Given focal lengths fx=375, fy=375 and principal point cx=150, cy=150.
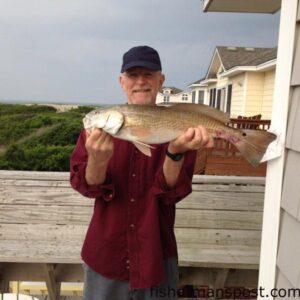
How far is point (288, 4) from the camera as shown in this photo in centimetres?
188

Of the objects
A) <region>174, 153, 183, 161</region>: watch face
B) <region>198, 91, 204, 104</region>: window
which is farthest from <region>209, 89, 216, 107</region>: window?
<region>174, 153, 183, 161</region>: watch face

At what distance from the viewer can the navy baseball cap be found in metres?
1.81

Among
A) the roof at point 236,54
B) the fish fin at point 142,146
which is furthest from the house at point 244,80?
the fish fin at point 142,146

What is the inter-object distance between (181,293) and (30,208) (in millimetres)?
1431

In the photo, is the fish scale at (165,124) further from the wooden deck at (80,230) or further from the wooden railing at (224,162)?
the wooden railing at (224,162)

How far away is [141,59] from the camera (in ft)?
5.93

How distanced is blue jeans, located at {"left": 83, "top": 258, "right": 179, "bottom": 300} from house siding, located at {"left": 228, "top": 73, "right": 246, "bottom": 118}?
1218cm

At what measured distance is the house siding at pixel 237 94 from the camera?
13.7m

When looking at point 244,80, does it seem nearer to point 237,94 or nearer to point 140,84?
point 237,94

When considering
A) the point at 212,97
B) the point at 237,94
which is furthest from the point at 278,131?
the point at 212,97

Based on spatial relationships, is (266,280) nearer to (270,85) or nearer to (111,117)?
(111,117)

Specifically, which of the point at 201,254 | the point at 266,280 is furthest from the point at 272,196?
the point at 201,254

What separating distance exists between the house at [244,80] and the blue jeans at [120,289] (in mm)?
9944

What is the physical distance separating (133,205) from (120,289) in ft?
1.39
